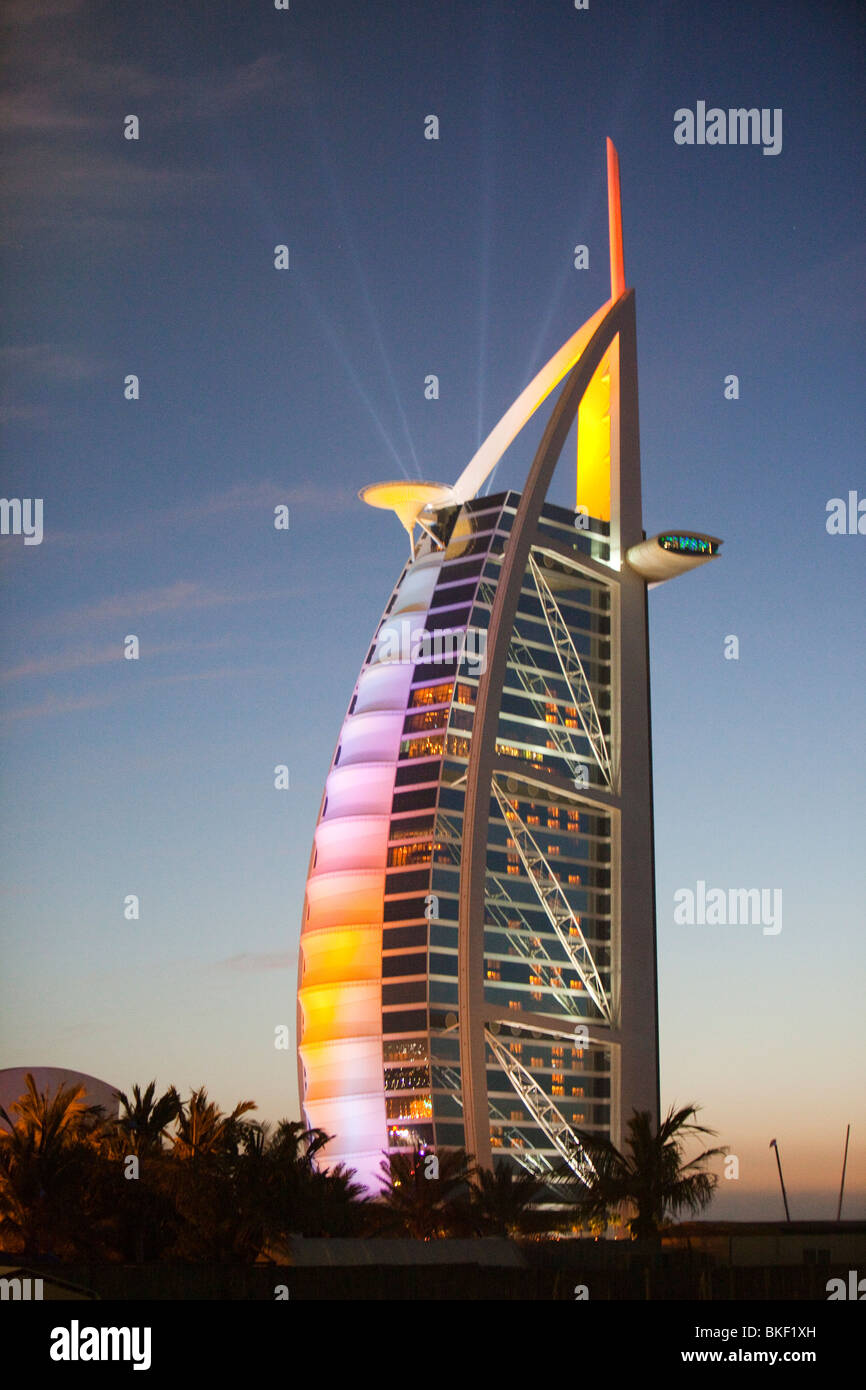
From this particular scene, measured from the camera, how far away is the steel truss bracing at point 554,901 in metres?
99.6

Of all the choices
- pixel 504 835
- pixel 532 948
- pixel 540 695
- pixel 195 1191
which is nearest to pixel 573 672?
pixel 540 695

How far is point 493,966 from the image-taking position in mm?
97125

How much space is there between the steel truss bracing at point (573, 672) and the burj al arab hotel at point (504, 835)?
0.13m

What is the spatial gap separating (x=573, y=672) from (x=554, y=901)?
1369 cm

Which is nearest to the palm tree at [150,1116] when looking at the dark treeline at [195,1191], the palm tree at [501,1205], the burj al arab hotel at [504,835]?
the dark treeline at [195,1191]

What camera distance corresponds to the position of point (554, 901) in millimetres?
100875

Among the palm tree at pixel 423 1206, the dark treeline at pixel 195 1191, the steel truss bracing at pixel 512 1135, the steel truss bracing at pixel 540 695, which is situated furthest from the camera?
the steel truss bracing at pixel 540 695

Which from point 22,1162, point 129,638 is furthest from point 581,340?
point 22,1162

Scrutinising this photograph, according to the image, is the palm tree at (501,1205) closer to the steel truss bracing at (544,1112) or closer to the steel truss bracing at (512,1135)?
the steel truss bracing at (512,1135)

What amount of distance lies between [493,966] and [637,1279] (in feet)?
159
